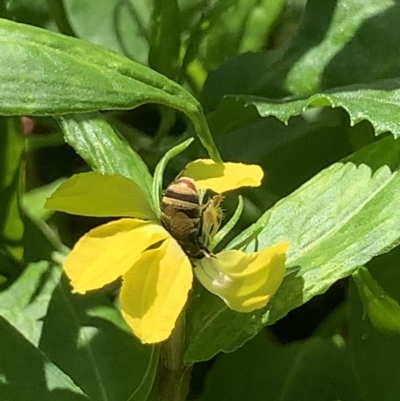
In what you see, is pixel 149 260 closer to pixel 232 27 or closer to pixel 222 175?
pixel 222 175

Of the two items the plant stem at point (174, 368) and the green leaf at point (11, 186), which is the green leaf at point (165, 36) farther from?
the plant stem at point (174, 368)

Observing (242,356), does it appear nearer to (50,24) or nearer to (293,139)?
(293,139)

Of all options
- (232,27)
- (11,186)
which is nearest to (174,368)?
(11,186)

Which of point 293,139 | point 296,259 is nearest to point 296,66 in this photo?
point 293,139

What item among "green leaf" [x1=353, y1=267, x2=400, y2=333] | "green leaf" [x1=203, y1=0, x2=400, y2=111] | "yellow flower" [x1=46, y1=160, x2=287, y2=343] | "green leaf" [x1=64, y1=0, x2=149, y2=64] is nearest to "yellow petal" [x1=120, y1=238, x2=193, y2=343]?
"yellow flower" [x1=46, y1=160, x2=287, y2=343]

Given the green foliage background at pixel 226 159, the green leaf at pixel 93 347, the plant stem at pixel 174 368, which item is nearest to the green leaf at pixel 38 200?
the green foliage background at pixel 226 159

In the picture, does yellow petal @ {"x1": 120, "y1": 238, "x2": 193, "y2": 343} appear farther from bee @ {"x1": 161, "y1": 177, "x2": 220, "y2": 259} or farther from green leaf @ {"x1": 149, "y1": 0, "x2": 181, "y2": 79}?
green leaf @ {"x1": 149, "y1": 0, "x2": 181, "y2": 79}
